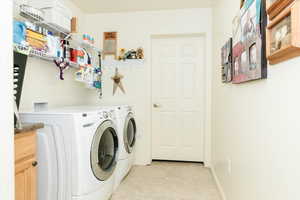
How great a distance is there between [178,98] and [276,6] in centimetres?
251

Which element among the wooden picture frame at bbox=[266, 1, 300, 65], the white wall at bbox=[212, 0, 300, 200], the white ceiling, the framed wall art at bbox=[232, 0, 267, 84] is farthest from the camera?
the white ceiling

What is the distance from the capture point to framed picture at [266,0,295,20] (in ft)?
2.58

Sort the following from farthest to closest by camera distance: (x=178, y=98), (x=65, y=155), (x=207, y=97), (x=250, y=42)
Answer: (x=178, y=98) → (x=207, y=97) → (x=65, y=155) → (x=250, y=42)

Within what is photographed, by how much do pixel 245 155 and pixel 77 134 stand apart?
1.20m

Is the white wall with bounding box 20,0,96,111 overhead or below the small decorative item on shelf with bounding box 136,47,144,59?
below

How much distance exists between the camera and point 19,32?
171cm

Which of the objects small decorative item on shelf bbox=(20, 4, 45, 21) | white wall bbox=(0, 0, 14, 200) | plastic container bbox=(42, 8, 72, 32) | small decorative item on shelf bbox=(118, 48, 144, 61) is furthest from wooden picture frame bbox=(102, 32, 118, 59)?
white wall bbox=(0, 0, 14, 200)

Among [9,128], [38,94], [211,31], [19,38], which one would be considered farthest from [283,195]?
[211,31]

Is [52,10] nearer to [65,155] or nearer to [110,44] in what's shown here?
[110,44]

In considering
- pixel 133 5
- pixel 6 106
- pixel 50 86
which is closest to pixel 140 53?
pixel 133 5

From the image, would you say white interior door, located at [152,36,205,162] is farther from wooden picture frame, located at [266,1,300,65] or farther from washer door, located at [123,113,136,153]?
wooden picture frame, located at [266,1,300,65]

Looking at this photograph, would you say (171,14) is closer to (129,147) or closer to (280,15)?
(129,147)

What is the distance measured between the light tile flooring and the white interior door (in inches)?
11.4

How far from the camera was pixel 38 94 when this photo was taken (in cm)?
226
